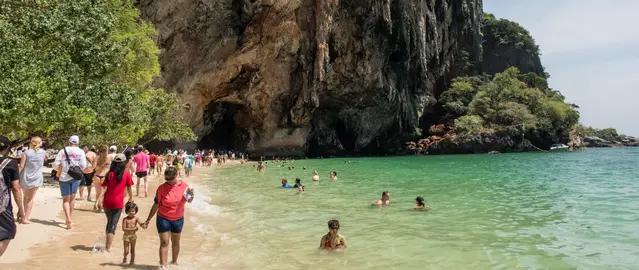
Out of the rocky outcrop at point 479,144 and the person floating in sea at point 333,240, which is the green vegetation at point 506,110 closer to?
the rocky outcrop at point 479,144

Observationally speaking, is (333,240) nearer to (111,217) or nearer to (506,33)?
(111,217)

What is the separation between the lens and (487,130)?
54156 mm

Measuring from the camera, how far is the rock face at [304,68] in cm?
3706

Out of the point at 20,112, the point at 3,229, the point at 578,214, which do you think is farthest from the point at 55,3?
the point at 578,214

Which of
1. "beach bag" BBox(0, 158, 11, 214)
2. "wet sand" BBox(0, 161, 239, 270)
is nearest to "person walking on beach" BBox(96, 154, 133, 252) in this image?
"wet sand" BBox(0, 161, 239, 270)

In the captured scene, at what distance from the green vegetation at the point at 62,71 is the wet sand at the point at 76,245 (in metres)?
3.10

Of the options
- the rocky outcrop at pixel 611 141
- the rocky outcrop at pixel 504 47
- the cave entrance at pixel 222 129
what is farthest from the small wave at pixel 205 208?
the rocky outcrop at pixel 611 141

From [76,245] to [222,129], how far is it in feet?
147

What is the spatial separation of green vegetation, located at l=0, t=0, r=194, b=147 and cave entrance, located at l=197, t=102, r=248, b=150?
2287 cm

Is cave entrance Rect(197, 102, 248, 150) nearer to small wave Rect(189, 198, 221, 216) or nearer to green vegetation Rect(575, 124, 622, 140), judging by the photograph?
small wave Rect(189, 198, 221, 216)

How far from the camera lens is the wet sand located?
5.32 m

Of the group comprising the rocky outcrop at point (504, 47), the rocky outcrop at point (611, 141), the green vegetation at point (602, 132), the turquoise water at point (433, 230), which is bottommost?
the turquoise water at point (433, 230)

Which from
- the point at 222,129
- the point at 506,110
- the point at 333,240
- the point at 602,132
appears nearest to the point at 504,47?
the point at 506,110

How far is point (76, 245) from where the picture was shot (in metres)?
6.18
